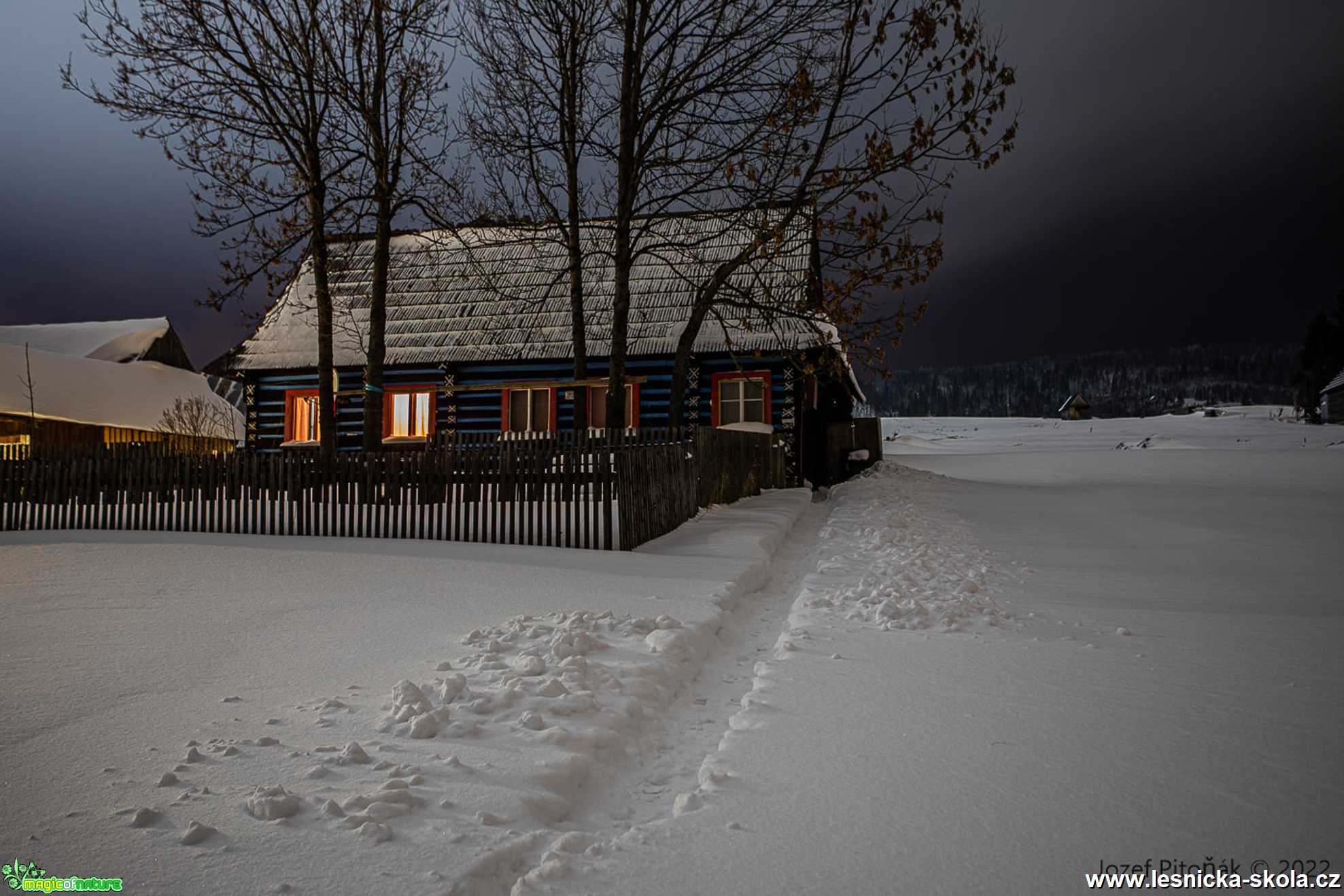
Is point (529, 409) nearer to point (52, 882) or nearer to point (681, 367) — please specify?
point (681, 367)

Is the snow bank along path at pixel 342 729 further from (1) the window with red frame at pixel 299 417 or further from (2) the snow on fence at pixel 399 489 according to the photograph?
(1) the window with red frame at pixel 299 417

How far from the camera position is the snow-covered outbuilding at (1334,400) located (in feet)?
153

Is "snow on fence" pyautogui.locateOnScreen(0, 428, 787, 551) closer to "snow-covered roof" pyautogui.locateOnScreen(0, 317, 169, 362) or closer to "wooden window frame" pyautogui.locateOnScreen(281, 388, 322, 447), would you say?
"wooden window frame" pyautogui.locateOnScreen(281, 388, 322, 447)

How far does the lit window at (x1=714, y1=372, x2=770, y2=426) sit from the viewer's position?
1902 centimetres

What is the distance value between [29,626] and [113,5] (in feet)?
40.8

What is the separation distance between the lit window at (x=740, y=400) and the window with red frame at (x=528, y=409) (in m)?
4.55

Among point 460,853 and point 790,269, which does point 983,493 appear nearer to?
point 790,269

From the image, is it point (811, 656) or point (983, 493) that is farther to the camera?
point (983, 493)

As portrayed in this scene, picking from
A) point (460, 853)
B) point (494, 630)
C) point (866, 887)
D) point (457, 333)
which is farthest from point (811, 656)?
point (457, 333)

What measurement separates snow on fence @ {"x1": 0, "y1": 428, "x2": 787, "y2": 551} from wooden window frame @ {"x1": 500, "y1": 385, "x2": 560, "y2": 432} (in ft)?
26.8

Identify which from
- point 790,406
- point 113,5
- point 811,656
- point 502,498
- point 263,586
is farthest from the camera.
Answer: point 790,406

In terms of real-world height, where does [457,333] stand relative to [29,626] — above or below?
above

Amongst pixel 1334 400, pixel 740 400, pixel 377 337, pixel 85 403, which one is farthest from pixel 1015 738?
pixel 1334 400

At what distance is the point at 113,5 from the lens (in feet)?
41.4
